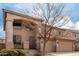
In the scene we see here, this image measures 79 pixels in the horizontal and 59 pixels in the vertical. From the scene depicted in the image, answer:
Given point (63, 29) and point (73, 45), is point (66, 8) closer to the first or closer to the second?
point (63, 29)

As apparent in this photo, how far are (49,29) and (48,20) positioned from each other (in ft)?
0.44

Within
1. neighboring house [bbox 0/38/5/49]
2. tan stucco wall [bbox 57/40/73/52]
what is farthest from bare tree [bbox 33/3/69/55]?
neighboring house [bbox 0/38/5/49]

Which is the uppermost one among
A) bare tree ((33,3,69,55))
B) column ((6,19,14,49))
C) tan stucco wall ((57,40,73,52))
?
bare tree ((33,3,69,55))

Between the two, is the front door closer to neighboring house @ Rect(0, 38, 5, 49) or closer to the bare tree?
the bare tree

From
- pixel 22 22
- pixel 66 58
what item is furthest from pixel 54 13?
pixel 66 58

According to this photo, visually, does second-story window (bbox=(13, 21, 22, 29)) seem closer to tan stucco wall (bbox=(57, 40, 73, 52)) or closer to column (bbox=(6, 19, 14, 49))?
column (bbox=(6, 19, 14, 49))

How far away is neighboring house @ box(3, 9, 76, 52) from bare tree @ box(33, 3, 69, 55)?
0.06 metres

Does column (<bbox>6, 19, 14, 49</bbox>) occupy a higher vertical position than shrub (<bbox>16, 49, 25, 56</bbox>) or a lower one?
higher

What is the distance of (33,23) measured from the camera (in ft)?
8.50

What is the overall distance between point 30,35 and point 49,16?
0.40 metres

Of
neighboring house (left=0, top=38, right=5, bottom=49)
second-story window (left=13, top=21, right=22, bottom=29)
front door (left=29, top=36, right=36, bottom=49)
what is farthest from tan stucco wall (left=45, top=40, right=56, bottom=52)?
neighboring house (left=0, top=38, right=5, bottom=49)

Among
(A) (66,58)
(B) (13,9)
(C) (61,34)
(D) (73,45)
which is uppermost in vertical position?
(B) (13,9)

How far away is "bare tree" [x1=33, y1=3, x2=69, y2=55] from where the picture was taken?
2.59 m

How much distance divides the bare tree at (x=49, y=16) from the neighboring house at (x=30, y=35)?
0.20 ft
